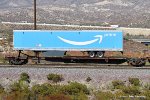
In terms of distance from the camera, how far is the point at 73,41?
114 feet

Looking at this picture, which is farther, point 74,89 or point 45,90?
point 74,89

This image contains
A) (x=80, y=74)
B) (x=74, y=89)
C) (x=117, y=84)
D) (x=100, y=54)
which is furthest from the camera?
(x=100, y=54)

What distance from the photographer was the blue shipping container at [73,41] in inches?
1355

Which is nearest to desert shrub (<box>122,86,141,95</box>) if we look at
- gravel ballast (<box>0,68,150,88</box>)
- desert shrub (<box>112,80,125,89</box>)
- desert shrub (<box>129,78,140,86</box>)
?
desert shrub (<box>112,80,125,89</box>)

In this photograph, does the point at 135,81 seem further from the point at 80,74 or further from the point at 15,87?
the point at 15,87

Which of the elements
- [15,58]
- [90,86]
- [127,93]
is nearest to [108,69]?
[90,86]

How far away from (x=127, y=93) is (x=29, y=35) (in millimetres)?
14165

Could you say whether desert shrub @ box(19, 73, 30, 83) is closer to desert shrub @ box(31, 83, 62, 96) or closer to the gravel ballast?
the gravel ballast

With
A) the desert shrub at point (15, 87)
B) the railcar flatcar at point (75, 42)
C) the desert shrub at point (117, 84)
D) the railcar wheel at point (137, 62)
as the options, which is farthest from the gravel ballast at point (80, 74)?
the railcar flatcar at point (75, 42)

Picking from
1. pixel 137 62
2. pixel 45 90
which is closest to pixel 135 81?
pixel 45 90

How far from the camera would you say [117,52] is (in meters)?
34.8

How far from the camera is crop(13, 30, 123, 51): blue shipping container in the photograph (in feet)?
113

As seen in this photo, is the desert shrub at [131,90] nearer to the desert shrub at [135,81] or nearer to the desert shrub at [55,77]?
the desert shrub at [135,81]

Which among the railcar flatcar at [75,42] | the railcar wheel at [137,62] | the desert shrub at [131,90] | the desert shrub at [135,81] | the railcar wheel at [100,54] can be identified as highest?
the railcar flatcar at [75,42]
